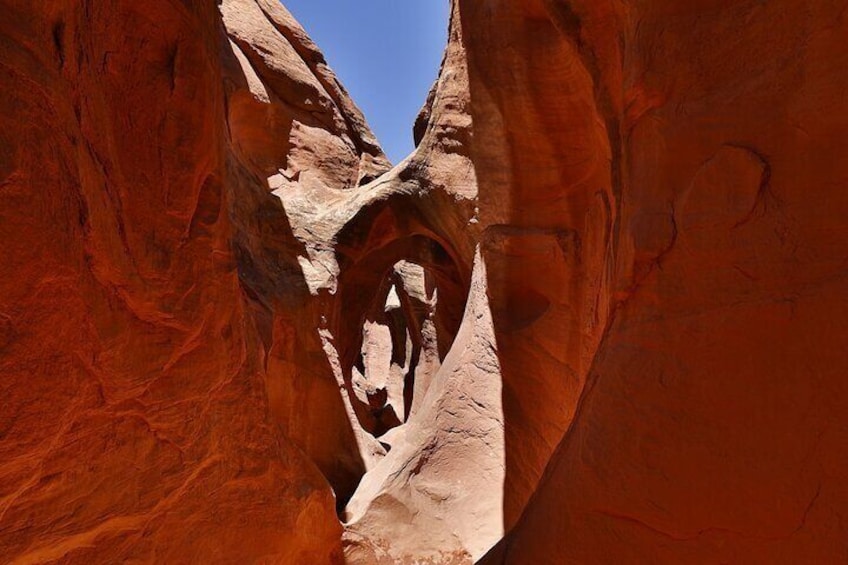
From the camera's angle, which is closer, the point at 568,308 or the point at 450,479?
the point at 568,308

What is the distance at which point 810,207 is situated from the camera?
1.56 m

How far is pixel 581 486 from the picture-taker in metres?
1.95

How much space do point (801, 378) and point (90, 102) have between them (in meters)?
2.28

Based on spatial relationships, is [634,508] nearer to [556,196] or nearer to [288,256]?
[556,196]

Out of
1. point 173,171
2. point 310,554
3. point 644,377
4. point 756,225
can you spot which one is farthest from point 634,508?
point 310,554

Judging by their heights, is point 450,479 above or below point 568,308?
below

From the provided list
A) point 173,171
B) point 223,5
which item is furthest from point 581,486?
point 223,5

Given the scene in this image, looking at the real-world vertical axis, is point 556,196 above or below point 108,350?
above

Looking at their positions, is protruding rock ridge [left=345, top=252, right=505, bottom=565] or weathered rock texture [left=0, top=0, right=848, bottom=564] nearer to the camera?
weathered rock texture [left=0, top=0, right=848, bottom=564]

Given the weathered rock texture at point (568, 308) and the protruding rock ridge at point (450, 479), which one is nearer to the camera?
the weathered rock texture at point (568, 308)

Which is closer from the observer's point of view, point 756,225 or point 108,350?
point 756,225

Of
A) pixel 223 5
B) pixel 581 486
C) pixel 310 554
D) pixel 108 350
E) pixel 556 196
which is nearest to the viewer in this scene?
pixel 581 486

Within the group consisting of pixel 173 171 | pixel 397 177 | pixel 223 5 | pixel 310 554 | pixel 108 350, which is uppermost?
pixel 223 5

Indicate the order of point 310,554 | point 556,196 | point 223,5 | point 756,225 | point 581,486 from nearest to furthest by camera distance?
point 756,225, point 581,486, point 310,554, point 556,196, point 223,5
